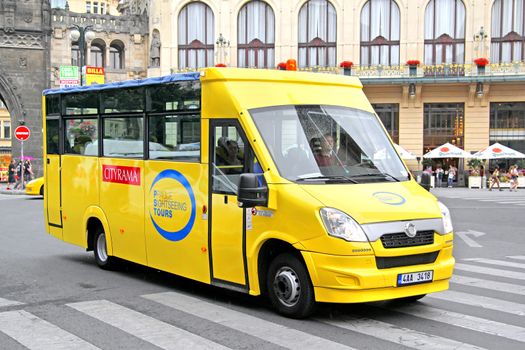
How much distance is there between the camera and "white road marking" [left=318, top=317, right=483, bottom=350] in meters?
6.41

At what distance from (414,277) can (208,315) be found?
2228 mm

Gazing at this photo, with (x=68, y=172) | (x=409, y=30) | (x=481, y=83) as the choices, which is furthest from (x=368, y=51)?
(x=68, y=172)

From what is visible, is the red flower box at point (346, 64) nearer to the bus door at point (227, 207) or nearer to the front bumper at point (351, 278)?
the bus door at point (227, 207)

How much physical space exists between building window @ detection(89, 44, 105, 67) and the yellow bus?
42386 millimetres

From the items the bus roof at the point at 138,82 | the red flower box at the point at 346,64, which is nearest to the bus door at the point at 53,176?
the bus roof at the point at 138,82

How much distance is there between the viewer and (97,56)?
51688mm

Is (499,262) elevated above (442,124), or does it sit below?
below

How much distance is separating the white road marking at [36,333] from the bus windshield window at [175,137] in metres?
2.64

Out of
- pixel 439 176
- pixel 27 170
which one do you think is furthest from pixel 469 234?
pixel 27 170

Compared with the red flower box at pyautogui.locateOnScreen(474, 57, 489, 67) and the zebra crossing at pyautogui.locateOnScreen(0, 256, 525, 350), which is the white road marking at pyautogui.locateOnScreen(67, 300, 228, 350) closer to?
the zebra crossing at pyautogui.locateOnScreen(0, 256, 525, 350)

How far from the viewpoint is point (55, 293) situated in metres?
8.86

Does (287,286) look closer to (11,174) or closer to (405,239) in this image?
(405,239)

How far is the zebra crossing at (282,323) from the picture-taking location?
6.49 m

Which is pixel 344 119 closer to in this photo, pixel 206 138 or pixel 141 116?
pixel 206 138
